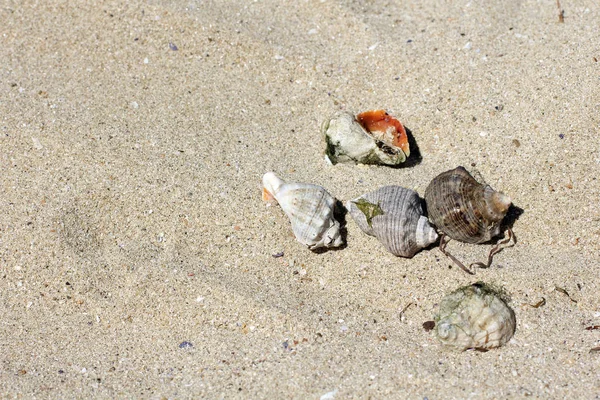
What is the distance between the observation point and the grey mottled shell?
9.84 ft

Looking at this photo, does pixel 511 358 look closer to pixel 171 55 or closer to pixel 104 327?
pixel 104 327

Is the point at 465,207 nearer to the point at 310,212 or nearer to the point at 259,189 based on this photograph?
the point at 310,212

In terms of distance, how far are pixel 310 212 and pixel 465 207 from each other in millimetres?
816

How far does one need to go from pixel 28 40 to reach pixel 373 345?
124 inches

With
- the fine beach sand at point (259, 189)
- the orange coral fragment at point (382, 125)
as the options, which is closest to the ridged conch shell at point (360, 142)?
the orange coral fragment at point (382, 125)

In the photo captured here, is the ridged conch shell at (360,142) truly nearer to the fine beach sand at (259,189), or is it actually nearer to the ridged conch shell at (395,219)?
the fine beach sand at (259,189)

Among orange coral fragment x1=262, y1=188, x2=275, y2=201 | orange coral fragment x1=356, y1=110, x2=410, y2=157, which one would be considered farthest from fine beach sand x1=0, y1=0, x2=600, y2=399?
orange coral fragment x1=356, y1=110, x2=410, y2=157

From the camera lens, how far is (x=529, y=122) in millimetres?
3514

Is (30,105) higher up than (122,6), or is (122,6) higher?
(122,6)

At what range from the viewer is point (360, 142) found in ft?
11.1

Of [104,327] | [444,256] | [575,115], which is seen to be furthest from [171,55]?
[575,115]

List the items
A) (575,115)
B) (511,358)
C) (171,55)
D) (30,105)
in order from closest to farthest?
(511,358) < (575,115) < (30,105) < (171,55)

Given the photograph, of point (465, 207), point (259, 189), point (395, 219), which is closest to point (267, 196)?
point (259, 189)

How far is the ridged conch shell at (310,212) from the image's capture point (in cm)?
308
